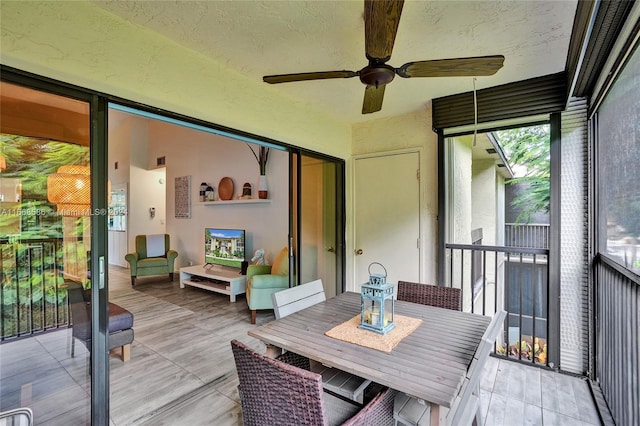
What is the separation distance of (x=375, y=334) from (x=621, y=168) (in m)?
1.80

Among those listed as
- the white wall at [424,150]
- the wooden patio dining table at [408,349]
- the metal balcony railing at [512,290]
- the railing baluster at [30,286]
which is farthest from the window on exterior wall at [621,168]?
the railing baluster at [30,286]

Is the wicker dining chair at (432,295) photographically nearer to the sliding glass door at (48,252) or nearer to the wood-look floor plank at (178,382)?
the wood-look floor plank at (178,382)

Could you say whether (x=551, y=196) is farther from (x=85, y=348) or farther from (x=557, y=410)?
(x=85, y=348)

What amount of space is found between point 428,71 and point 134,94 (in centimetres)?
179

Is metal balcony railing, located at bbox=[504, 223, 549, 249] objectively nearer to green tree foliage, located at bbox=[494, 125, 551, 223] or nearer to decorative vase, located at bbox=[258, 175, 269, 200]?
green tree foliage, located at bbox=[494, 125, 551, 223]

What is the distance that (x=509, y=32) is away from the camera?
192 centimetres

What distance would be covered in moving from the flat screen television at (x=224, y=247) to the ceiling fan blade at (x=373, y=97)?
11.2 ft

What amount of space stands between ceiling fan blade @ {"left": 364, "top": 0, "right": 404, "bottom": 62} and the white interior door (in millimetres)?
1988

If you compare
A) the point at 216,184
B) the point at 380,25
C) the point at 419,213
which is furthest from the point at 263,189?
the point at 380,25

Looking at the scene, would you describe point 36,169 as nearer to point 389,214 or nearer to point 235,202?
point 389,214

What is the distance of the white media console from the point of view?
4473 millimetres

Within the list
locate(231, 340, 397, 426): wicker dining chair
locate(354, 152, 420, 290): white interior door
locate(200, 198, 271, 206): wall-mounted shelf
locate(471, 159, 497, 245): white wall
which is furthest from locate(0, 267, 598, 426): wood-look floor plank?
locate(471, 159, 497, 245): white wall

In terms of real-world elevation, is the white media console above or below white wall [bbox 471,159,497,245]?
below

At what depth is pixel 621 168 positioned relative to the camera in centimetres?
177
